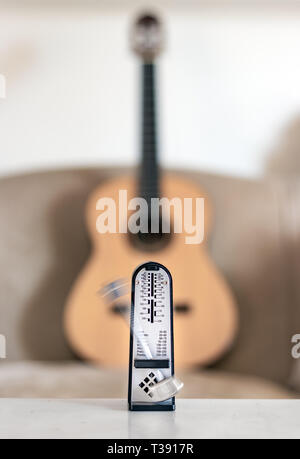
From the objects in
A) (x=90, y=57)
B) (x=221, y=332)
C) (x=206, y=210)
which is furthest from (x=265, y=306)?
(x=90, y=57)

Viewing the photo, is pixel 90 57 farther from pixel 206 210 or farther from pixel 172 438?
pixel 172 438

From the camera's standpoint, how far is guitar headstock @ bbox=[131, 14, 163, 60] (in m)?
0.90

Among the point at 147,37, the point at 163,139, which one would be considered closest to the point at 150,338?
the point at 147,37

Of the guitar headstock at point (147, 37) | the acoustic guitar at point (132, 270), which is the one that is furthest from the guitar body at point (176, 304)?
the guitar headstock at point (147, 37)

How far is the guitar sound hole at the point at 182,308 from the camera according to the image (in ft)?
2.45

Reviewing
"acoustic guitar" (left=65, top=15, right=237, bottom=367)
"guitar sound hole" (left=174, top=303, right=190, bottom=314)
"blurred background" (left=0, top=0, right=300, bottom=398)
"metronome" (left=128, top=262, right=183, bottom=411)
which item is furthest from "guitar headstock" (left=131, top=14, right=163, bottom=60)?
"metronome" (left=128, top=262, right=183, bottom=411)

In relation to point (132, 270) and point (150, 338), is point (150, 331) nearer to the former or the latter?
point (150, 338)

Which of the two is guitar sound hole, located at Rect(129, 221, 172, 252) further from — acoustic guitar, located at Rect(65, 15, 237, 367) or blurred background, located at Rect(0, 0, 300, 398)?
blurred background, located at Rect(0, 0, 300, 398)

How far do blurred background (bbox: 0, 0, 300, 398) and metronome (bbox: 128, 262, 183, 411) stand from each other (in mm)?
445

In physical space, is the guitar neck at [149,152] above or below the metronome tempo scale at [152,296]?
above

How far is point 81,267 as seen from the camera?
88 centimetres

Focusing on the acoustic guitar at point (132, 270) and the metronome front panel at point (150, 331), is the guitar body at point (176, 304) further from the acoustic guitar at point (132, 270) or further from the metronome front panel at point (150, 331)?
the metronome front panel at point (150, 331)

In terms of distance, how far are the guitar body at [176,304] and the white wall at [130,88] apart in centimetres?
31
